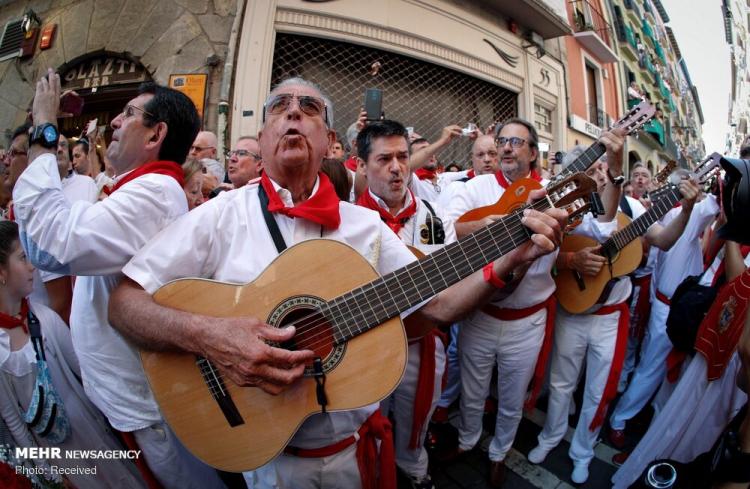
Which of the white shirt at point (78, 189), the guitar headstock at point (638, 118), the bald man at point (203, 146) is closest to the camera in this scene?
the guitar headstock at point (638, 118)

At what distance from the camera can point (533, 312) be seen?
2691mm

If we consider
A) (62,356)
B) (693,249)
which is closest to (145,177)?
(62,356)

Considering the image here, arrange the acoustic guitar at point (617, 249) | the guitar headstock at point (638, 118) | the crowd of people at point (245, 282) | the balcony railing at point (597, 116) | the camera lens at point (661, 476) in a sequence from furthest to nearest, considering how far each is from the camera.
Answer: the balcony railing at point (597, 116) < the acoustic guitar at point (617, 249) < the guitar headstock at point (638, 118) < the camera lens at point (661, 476) < the crowd of people at point (245, 282)

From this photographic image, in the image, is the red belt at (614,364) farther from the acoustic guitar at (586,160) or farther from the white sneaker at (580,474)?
the acoustic guitar at (586,160)

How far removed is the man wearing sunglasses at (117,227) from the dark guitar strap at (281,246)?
0.38 m

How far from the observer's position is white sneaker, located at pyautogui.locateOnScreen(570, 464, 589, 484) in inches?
106

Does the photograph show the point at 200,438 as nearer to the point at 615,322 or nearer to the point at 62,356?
the point at 62,356

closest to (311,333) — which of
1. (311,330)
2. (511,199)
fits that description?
(311,330)

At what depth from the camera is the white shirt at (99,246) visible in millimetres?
1303

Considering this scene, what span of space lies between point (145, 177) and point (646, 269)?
15.5ft

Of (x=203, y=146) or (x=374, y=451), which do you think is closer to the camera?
(x=374, y=451)

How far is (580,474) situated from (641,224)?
194 centimetres

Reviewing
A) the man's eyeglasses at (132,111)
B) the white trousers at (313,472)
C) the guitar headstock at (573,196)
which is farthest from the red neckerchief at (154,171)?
the guitar headstock at (573,196)

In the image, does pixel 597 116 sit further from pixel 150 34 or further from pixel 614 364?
pixel 150 34
